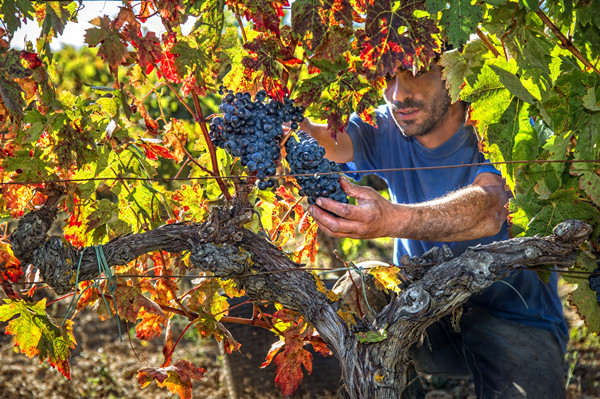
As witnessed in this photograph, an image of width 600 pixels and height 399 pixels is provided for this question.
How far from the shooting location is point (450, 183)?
235cm

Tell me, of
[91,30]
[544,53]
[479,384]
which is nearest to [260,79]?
[91,30]

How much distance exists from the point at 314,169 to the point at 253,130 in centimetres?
19

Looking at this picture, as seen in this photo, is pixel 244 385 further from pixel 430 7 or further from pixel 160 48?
pixel 430 7

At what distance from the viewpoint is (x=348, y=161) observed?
261 centimetres

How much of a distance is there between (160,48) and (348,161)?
1256 millimetres

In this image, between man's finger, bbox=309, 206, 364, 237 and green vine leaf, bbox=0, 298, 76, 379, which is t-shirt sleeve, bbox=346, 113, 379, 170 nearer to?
man's finger, bbox=309, 206, 364, 237

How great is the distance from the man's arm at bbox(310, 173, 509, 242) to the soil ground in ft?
4.98

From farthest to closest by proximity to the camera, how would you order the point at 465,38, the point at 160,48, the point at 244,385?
1. the point at 244,385
2. the point at 160,48
3. the point at 465,38

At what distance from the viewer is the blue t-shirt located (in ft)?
7.43

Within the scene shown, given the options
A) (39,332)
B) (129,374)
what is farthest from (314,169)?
(129,374)

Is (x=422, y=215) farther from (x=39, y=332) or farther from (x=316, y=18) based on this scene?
(x=39, y=332)

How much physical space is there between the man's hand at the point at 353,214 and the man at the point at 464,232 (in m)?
0.25

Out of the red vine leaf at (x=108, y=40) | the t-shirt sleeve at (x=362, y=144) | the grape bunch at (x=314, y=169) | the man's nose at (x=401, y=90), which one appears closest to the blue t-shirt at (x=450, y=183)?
the t-shirt sleeve at (x=362, y=144)

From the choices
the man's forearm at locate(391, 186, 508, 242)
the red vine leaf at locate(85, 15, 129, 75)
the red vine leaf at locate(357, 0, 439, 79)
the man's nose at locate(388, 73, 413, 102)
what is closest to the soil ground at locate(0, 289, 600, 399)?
the man's forearm at locate(391, 186, 508, 242)
